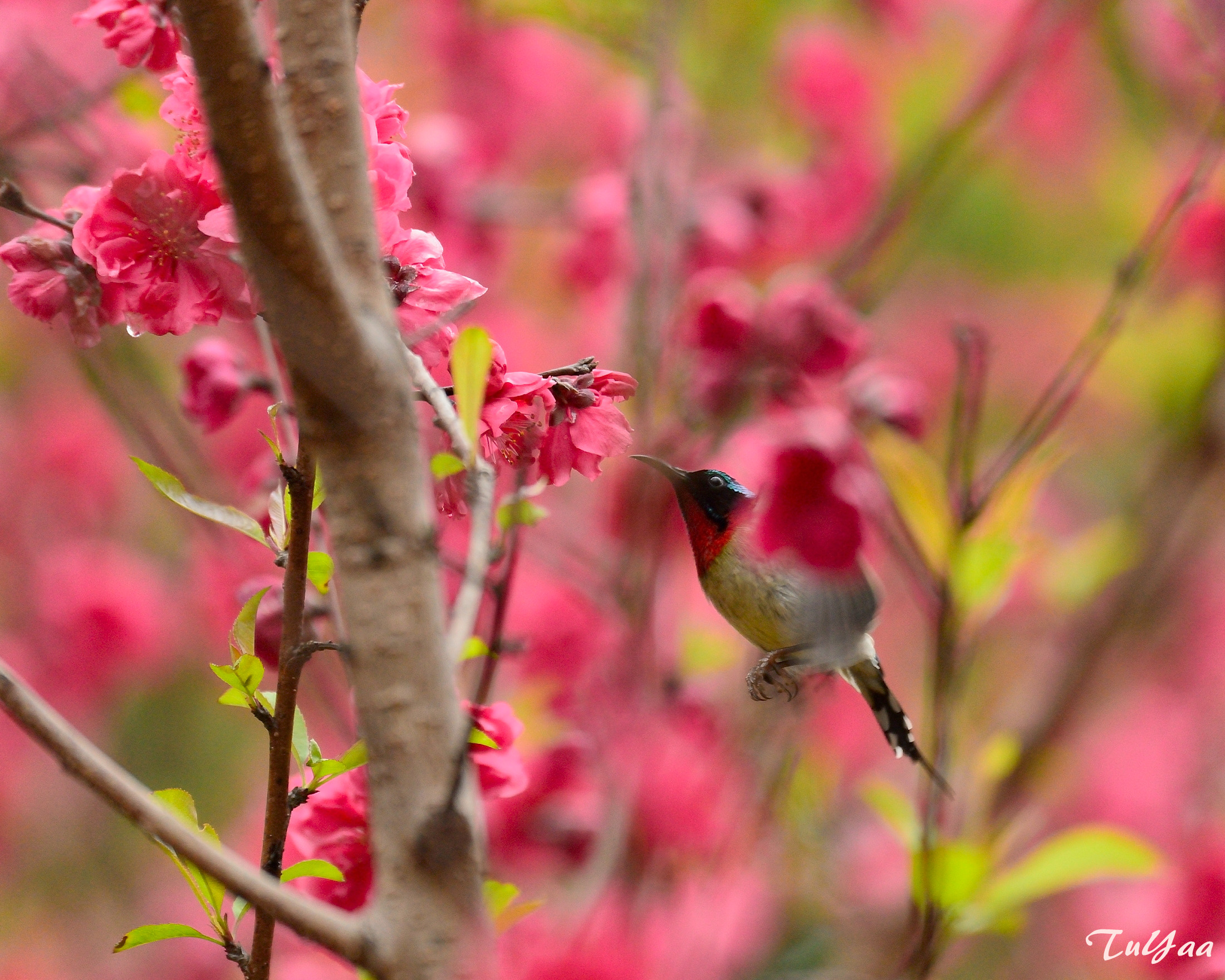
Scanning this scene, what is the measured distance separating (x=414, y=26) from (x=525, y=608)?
1114mm

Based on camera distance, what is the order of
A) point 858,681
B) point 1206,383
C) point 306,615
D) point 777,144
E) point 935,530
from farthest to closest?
point 777,144, point 1206,383, point 935,530, point 858,681, point 306,615

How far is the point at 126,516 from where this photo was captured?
6.75 feet

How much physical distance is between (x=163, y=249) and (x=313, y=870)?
28 centimetres

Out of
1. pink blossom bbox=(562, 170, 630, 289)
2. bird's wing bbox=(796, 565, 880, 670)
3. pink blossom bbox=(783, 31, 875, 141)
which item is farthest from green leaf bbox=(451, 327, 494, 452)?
pink blossom bbox=(783, 31, 875, 141)

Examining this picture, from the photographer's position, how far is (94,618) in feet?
5.33

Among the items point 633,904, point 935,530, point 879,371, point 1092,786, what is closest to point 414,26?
point 879,371

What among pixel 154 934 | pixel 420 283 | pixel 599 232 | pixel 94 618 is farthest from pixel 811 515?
pixel 94 618

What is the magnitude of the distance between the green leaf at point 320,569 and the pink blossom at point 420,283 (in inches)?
3.8

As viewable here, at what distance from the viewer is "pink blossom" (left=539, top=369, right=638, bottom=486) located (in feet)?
1.70

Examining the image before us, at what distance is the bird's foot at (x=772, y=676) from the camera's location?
0.72 meters

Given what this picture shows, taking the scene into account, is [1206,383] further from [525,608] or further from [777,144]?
[525,608]

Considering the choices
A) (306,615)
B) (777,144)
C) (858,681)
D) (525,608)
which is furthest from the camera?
(777,144)

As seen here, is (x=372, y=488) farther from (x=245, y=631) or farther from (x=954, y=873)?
(x=954, y=873)

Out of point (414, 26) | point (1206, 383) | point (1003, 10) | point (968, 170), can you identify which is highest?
point (414, 26)
